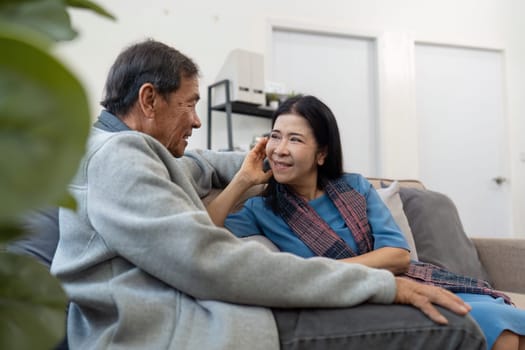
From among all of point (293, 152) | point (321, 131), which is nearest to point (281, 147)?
point (293, 152)

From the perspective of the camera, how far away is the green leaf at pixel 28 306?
0.30 meters

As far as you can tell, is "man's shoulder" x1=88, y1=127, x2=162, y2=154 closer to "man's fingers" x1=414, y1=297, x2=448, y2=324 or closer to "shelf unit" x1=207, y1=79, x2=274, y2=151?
"man's fingers" x1=414, y1=297, x2=448, y2=324

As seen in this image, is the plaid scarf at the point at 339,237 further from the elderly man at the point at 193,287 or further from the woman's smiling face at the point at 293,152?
the elderly man at the point at 193,287

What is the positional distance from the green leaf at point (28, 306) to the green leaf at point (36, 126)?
0.36 ft

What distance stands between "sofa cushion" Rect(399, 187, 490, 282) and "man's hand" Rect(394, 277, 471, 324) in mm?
917

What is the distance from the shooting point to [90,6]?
0.37 meters

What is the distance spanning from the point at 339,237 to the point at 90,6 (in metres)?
1.22

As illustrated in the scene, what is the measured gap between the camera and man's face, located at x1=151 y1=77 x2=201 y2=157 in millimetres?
1334

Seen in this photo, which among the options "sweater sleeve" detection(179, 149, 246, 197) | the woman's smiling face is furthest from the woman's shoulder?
"sweater sleeve" detection(179, 149, 246, 197)

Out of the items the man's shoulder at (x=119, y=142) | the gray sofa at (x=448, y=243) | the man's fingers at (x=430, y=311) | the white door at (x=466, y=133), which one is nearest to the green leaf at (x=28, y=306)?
the man's shoulder at (x=119, y=142)

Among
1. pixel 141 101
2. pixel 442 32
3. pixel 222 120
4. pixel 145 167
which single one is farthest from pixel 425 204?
pixel 442 32

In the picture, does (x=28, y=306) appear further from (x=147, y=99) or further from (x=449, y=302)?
(x=147, y=99)

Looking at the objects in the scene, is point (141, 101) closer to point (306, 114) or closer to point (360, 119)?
point (306, 114)

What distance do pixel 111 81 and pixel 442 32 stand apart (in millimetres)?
3814
